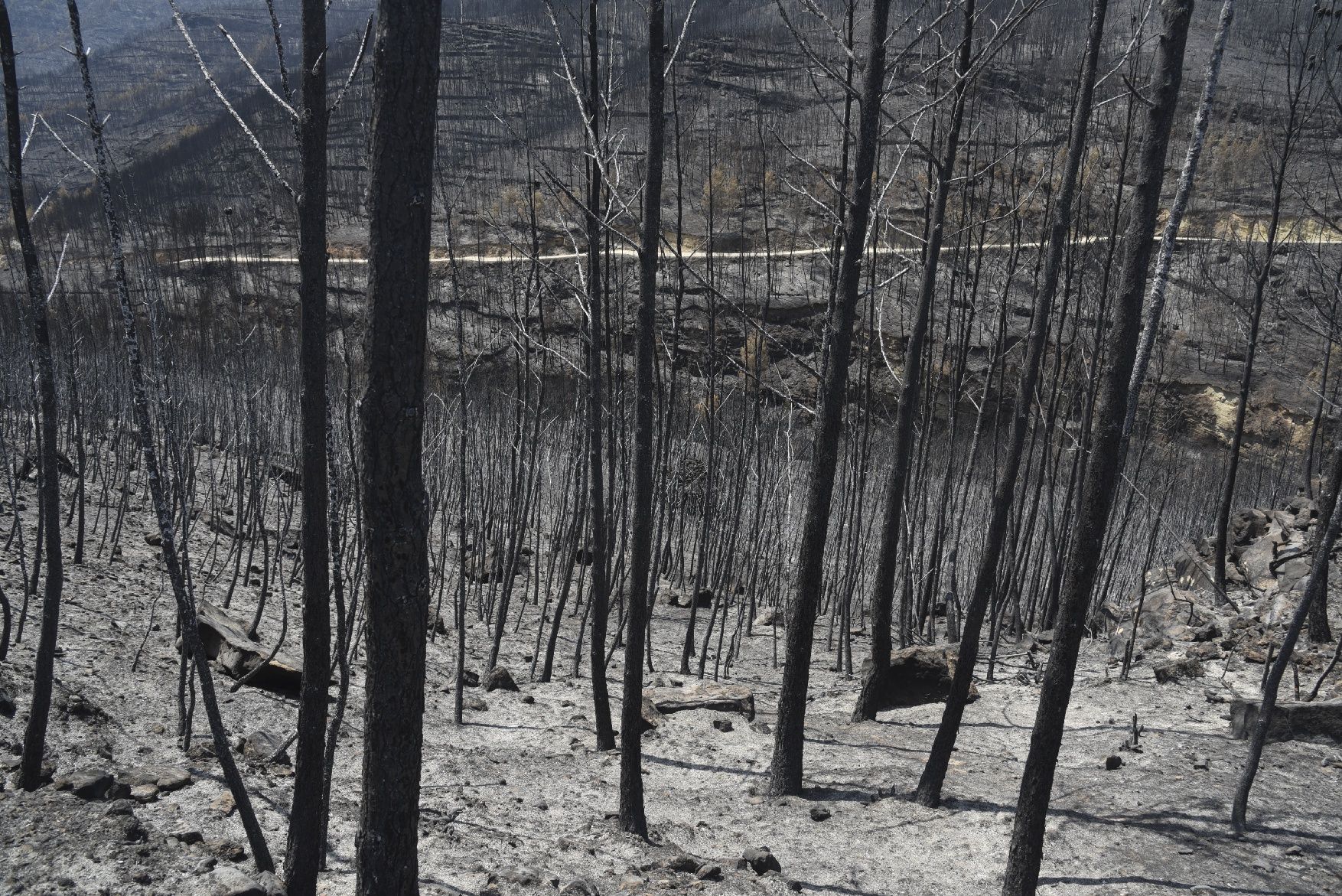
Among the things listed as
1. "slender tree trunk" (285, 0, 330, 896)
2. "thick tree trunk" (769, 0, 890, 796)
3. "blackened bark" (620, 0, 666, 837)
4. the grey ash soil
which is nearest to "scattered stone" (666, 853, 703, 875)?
the grey ash soil

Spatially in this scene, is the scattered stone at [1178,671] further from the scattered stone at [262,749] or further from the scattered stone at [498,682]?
the scattered stone at [262,749]

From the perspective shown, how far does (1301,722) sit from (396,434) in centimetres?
615

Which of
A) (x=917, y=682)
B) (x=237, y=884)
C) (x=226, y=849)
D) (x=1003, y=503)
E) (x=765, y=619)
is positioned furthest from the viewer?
(x=765, y=619)

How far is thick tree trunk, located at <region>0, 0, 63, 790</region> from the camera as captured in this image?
404cm

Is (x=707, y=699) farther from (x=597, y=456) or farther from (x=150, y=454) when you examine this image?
(x=150, y=454)

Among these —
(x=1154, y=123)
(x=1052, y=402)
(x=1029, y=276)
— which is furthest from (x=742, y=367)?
(x=1029, y=276)

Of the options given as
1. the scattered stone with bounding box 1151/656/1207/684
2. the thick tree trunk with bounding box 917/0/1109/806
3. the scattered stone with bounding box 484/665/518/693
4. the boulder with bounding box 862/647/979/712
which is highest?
the thick tree trunk with bounding box 917/0/1109/806

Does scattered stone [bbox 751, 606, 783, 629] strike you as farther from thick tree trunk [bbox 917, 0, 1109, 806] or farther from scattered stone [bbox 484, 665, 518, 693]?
thick tree trunk [bbox 917, 0, 1109, 806]

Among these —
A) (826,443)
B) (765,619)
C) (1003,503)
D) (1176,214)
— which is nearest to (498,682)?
(826,443)

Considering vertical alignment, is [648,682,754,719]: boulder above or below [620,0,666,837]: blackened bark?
below

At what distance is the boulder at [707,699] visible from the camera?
Result: 24.7 feet

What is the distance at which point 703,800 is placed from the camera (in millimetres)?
5867

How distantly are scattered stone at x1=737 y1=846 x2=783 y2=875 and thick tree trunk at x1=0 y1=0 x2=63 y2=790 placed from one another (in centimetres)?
344

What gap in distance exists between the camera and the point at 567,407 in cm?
2591
